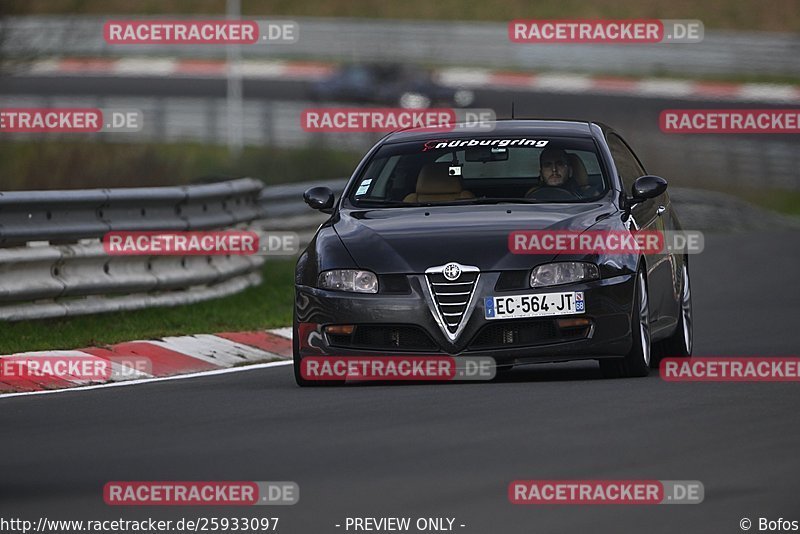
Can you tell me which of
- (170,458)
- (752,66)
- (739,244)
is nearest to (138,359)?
(170,458)

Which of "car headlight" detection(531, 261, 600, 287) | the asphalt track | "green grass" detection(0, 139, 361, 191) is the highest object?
"green grass" detection(0, 139, 361, 191)

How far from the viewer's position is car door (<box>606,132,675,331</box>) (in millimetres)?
12070

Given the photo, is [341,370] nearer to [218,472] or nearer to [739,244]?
[218,472]

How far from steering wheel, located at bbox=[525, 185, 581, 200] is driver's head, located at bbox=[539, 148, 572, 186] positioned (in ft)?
0.21

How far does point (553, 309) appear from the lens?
1116 cm

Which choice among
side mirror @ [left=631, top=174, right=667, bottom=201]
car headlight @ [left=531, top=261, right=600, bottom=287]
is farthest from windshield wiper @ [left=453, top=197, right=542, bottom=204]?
car headlight @ [left=531, top=261, right=600, bottom=287]

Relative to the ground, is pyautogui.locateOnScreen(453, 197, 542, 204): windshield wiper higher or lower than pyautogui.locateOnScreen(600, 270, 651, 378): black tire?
higher

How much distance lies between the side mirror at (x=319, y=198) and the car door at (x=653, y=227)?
1.74 metres

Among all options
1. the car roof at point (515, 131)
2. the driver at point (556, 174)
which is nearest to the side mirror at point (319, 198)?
the car roof at point (515, 131)

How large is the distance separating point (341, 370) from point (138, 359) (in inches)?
84.0

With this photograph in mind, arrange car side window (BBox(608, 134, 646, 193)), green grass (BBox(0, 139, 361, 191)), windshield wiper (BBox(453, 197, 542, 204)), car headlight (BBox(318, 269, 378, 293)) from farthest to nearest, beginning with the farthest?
1. green grass (BBox(0, 139, 361, 191))
2. car side window (BBox(608, 134, 646, 193))
3. windshield wiper (BBox(453, 197, 542, 204))
4. car headlight (BBox(318, 269, 378, 293))

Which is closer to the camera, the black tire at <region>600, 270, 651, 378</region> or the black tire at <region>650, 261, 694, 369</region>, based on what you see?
the black tire at <region>600, 270, 651, 378</region>

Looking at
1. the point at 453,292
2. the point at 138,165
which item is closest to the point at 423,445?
the point at 453,292

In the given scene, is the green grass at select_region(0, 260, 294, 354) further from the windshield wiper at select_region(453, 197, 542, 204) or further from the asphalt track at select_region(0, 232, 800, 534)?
the windshield wiper at select_region(453, 197, 542, 204)
